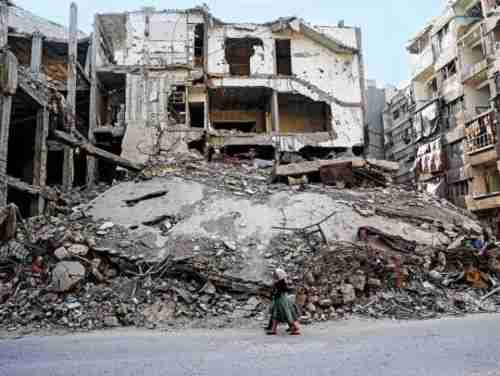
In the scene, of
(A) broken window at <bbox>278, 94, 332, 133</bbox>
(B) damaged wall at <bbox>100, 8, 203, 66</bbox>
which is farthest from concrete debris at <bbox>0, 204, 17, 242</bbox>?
(A) broken window at <bbox>278, 94, 332, 133</bbox>

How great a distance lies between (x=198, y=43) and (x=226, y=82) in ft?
8.99

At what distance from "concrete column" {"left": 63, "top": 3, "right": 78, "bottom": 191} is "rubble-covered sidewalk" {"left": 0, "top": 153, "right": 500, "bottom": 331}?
415 centimetres

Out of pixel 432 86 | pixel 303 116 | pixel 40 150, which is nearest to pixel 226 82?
pixel 303 116

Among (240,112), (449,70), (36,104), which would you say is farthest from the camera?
(449,70)

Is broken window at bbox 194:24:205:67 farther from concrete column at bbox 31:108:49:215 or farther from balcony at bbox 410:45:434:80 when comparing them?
balcony at bbox 410:45:434:80

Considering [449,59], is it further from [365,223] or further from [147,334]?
[147,334]

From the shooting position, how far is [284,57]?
22453 mm

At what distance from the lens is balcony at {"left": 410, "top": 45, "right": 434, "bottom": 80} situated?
2492cm

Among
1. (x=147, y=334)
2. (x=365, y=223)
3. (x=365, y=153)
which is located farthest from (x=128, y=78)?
(x=147, y=334)

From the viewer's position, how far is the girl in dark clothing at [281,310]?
19.5 ft

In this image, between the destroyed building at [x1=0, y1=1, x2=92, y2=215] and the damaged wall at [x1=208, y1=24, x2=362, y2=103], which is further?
the damaged wall at [x1=208, y1=24, x2=362, y2=103]

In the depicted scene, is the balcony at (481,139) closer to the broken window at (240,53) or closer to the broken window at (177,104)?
the broken window at (240,53)

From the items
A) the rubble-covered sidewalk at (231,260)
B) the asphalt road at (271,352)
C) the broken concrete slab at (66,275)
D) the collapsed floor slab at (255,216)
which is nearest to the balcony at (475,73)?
the collapsed floor slab at (255,216)

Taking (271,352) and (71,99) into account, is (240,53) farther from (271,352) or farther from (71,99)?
(271,352)
